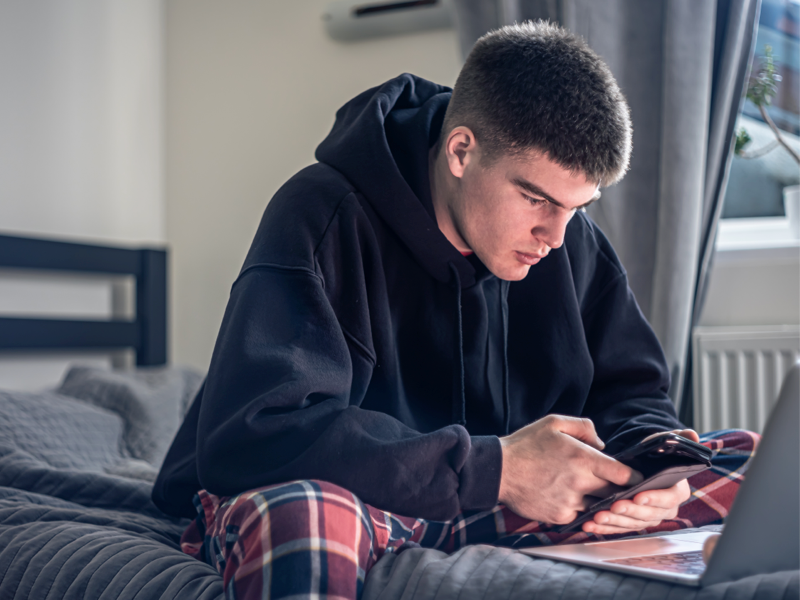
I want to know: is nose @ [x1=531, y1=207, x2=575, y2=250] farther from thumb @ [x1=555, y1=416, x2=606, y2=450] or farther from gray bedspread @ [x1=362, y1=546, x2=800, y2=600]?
gray bedspread @ [x1=362, y1=546, x2=800, y2=600]

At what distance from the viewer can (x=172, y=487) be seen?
91 cm

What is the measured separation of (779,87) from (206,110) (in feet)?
5.27

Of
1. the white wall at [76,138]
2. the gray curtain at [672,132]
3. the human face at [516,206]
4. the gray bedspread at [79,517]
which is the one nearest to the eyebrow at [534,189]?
the human face at [516,206]

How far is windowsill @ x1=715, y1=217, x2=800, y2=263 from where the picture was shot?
5.55 ft

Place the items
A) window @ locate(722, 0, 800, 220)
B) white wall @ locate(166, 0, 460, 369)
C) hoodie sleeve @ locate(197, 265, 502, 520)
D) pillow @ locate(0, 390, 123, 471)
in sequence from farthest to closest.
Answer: white wall @ locate(166, 0, 460, 369), window @ locate(722, 0, 800, 220), pillow @ locate(0, 390, 123, 471), hoodie sleeve @ locate(197, 265, 502, 520)

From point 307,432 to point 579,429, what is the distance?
29 cm

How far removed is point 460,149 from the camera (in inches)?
37.7

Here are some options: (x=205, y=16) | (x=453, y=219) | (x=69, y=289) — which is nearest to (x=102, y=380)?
(x=69, y=289)

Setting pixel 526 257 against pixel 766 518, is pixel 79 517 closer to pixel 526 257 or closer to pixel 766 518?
pixel 526 257

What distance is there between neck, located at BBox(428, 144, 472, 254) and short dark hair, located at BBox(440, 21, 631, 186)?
3.4 inches

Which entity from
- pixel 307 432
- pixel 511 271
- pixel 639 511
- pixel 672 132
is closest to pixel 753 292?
pixel 672 132

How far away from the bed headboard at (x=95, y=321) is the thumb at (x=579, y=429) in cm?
132

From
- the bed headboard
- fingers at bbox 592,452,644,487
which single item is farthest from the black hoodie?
the bed headboard

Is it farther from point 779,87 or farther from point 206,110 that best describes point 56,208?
point 779,87
